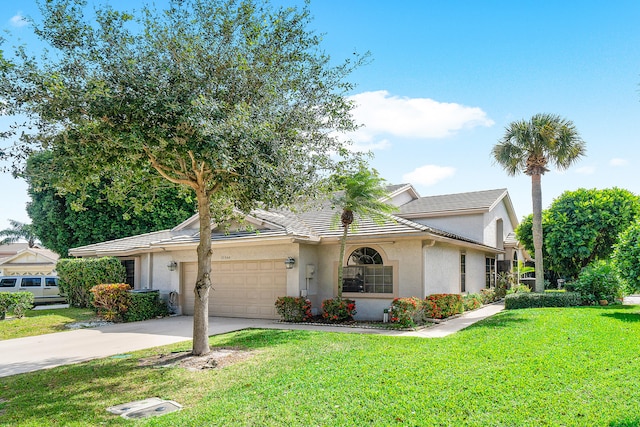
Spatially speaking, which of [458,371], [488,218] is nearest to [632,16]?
[458,371]

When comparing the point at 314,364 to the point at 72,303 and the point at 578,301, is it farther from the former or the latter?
the point at 72,303

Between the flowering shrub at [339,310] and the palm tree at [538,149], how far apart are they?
363 inches

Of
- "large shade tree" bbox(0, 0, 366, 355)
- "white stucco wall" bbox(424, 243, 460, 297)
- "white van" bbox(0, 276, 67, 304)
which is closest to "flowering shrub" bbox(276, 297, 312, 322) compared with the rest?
"white stucco wall" bbox(424, 243, 460, 297)

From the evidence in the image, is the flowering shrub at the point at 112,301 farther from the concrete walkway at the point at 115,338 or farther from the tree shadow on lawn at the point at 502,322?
the tree shadow on lawn at the point at 502,322

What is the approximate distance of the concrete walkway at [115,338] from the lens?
9750 mm

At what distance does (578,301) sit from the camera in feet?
57.3

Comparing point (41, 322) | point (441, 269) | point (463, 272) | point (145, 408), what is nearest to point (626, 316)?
point (441, 269)

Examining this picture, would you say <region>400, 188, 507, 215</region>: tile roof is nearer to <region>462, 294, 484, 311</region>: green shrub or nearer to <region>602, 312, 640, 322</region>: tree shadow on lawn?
<region>462, 294, 484, 311</region>: green shrub

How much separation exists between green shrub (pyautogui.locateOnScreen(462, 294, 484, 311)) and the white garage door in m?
7.47

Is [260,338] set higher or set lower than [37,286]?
lower

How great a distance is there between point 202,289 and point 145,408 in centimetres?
357

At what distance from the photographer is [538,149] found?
58.7 feet

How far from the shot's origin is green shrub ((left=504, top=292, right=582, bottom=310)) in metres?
16.9

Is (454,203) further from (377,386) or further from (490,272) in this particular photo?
(377,386)
